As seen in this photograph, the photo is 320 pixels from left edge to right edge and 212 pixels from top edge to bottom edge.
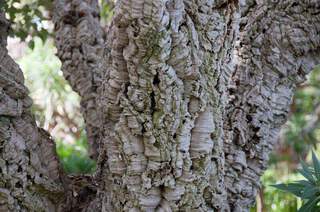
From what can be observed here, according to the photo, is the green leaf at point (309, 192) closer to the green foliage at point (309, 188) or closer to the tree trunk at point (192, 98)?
the green foliage at point (309, 188)

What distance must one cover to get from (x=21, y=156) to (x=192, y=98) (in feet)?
1.59

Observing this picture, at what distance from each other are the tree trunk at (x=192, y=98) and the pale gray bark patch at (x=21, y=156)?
16mm

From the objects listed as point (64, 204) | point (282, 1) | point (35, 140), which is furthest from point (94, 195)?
point (282, 1)

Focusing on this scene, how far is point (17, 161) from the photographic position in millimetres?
1356

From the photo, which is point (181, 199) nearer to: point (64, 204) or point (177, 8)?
point (64, 204)

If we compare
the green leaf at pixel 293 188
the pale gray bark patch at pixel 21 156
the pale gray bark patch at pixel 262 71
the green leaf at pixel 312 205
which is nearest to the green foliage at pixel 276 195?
the green leaf at pixel 293 188

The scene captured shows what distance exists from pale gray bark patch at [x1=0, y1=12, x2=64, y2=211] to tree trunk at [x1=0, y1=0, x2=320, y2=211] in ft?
0.05

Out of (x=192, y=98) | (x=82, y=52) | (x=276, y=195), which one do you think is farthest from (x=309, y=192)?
(x=276, y=195)

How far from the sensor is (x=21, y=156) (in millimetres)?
1372

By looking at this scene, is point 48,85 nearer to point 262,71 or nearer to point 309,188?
point 309,188

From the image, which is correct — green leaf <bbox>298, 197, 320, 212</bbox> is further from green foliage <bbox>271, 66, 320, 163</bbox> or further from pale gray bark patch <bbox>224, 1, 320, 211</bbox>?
green foliage <bbox>271, 66, 320, 163</bbox>

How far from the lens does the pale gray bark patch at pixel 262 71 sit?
1675mm

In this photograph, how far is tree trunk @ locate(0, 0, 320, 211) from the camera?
4.06ft

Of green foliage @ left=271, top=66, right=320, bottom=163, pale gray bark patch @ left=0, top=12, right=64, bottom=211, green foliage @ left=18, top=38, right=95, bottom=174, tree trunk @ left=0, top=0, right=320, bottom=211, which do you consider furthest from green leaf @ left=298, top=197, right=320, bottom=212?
green foliage @ left=18, top=38, right=95, bottom=174
